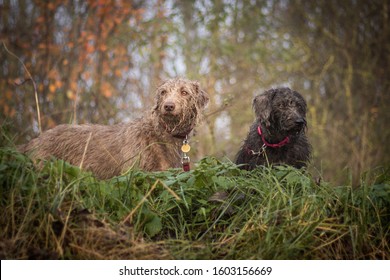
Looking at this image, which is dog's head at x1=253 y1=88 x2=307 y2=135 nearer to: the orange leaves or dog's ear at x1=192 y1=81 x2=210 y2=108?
dog's ear at x1=192 y1=81 x2=210 y2=108

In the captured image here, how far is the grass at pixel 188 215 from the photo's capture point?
322 centimetres

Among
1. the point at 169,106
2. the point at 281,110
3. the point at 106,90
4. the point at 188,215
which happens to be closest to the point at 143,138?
the point at 169,106

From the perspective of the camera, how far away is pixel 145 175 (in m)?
3.96

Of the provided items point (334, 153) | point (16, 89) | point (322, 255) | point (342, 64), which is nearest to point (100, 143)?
point (322, 255)

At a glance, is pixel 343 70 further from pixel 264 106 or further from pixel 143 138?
pixel 143 138

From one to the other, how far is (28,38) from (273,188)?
26.2ft

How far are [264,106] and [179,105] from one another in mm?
892

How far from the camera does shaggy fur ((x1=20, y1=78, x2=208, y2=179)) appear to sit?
5.40 meters

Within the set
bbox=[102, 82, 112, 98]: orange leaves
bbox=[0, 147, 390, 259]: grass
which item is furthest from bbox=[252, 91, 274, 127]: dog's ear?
bbox=[102, 82, 112, 98]: orange leaves

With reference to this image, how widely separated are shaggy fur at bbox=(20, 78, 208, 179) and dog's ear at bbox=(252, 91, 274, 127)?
63cm

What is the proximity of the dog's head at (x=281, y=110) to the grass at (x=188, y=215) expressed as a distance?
1197 mm

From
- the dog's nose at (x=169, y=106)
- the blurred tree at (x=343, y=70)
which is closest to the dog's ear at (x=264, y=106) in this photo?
the dog's nose at (x=169, y=106)

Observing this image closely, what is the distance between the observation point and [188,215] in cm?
396

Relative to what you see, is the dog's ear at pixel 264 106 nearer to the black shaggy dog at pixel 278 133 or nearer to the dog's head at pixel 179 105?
the black shaggy dog at pixel 278 133
